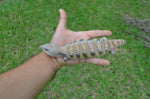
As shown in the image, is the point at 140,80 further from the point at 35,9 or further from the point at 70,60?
the point at 35,9

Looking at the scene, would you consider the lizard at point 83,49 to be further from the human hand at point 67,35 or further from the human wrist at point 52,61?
the human hand at point 67,35

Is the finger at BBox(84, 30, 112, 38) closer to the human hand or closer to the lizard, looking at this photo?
the human hand

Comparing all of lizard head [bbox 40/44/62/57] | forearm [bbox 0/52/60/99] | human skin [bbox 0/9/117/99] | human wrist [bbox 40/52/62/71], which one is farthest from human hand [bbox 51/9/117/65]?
forearm [bbox 0/52/60/99]

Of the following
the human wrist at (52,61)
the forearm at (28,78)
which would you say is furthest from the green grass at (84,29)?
the forearm at (28,78)

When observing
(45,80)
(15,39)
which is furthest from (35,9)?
(45,80)

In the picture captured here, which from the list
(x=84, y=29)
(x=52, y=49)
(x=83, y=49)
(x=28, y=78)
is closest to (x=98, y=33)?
(x=83, y=49)

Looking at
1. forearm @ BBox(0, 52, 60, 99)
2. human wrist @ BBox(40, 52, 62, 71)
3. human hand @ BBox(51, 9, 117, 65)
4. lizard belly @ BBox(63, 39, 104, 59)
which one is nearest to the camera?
forearm @ BBox(0, 52, 60, 99)

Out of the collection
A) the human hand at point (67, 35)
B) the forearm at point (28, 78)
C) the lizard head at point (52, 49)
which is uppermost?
the human hand at point (67, 35)
